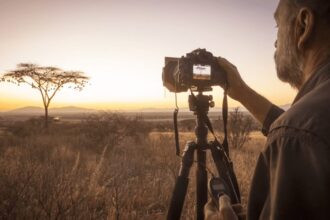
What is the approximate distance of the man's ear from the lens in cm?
98

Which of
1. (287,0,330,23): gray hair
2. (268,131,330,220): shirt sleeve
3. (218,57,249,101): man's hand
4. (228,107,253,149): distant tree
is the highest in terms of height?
(287,0,330,23): gray hair

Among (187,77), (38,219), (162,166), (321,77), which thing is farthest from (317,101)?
(162,166)

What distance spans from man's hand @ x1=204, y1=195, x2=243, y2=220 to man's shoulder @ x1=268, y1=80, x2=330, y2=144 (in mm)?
391

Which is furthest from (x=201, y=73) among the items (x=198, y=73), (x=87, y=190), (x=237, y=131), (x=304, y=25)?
(x=237, y=131)

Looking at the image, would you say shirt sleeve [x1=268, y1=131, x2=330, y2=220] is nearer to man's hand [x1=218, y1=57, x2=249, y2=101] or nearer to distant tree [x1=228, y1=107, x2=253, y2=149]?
man's hand [x1=218, y1=57, x2=249, y2=101]

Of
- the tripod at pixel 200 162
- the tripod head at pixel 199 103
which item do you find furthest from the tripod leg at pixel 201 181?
the tripod head at pixel 199 103

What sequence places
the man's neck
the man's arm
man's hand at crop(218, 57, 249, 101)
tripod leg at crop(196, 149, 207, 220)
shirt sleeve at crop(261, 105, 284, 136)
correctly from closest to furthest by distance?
the man's neck, shirt sleeve at crop(261, 105, 284, 136), the man's arm, man's hand at crop(218, 57, 249, 101), tripod leg at crop(196, 149, 207, 220)

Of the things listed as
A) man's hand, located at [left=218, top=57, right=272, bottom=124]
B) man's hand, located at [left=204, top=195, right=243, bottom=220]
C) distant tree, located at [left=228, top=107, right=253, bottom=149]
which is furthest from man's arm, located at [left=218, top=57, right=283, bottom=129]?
distant tree, located at [left=228, top=107, right=253, bottom=149]

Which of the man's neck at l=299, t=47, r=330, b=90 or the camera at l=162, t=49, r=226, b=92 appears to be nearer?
the man's neck at l=299, t=47, r=330, b=90

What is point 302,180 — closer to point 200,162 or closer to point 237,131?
point 200,162

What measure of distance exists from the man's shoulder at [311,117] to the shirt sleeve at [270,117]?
113 centimetres

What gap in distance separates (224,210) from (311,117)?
1.62 ft

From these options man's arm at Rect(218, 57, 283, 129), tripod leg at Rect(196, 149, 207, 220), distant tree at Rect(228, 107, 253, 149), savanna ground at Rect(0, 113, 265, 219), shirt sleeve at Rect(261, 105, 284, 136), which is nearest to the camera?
shirt sleeve at Rect(261, 105, 284, 136)

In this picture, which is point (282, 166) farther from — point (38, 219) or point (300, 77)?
point (38, 219)
